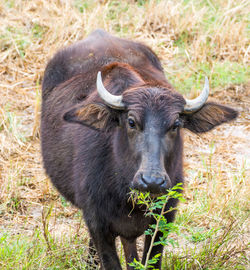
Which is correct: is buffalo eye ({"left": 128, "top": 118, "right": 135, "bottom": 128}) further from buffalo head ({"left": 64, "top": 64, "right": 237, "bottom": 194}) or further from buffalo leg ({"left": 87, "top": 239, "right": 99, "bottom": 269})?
buffalo leg ({"left": 87, "top": 239, "right": 99, "bottom": 269})

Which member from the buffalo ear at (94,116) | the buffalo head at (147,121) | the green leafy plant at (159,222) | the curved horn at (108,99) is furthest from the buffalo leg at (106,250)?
the curved horn at (108,99)

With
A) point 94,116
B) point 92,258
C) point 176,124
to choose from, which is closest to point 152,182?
point 176,124

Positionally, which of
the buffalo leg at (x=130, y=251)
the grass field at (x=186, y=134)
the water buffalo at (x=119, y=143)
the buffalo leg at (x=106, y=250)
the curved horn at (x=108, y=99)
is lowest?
the grass field at (x=186, y=134)

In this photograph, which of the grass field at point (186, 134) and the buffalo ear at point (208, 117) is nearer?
the buffalo ear at point (208, 117)

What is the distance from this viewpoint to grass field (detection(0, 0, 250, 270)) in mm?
4527

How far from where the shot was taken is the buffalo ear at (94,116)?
4.03m

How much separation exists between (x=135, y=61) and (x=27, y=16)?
534cm

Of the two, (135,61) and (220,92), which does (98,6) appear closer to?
(220,92)

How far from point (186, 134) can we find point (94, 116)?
3551mm

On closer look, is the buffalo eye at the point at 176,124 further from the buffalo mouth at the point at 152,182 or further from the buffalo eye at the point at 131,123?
the buffalo mouth at the point at 152,182

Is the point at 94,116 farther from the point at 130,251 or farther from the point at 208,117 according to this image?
the point at 130,251

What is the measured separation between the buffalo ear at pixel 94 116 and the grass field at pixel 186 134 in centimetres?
85

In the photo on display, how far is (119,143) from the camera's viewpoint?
4.03 metres

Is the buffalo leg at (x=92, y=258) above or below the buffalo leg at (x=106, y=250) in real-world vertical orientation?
below
